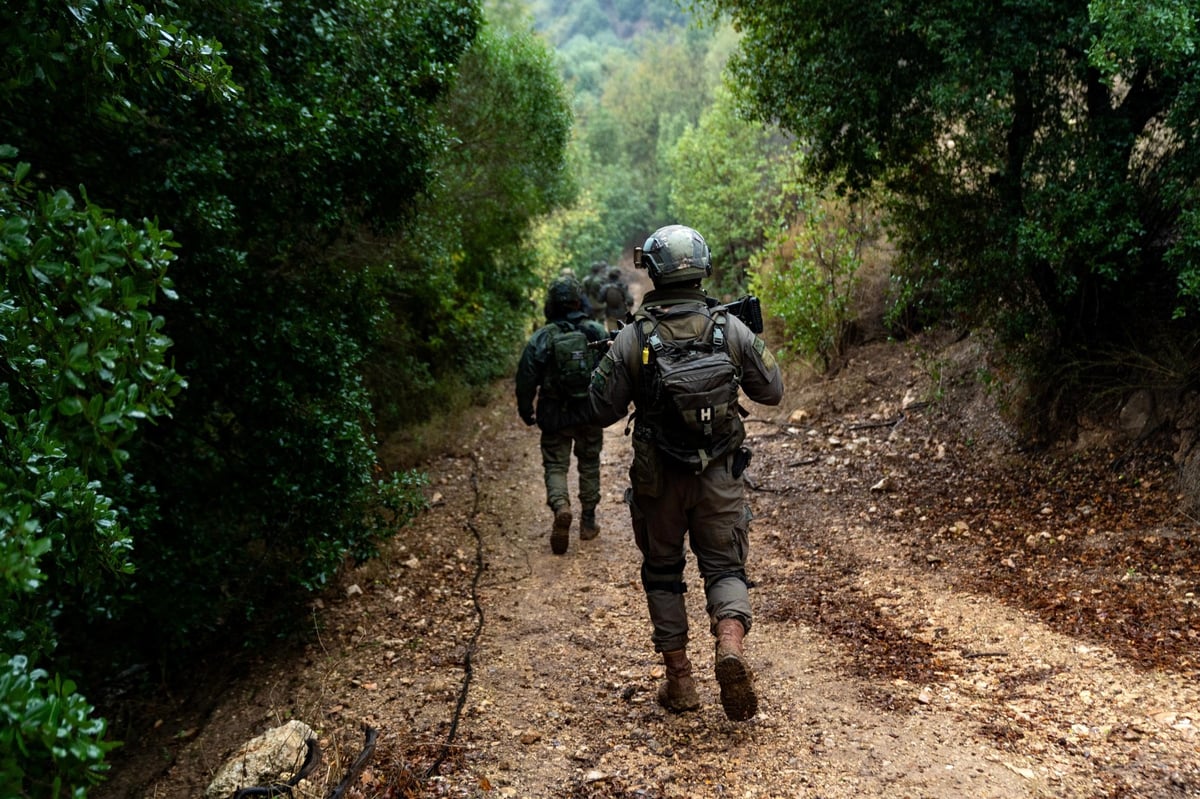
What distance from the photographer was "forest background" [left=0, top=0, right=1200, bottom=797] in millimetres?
2332

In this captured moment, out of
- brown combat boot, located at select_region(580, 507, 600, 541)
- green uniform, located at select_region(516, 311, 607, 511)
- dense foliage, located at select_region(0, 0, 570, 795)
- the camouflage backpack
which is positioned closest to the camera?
dense foliage, located at select_region(0, 0, 570, 795)

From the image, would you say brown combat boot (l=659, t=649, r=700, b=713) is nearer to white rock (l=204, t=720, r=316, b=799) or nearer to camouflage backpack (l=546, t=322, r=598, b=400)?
white rock (l=204, t=720, r=316, b=799)

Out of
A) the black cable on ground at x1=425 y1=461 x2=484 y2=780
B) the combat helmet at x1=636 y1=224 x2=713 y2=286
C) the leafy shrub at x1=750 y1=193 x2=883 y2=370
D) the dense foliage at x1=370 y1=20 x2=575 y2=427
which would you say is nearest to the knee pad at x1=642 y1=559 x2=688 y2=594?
the black cable on ground at x1=425 y1=461 x2=484 y2=780

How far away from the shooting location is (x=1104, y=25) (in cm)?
466

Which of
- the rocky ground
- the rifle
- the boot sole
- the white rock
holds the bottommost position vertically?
the rocky ground

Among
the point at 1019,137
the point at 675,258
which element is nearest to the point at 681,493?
the point at 675,258

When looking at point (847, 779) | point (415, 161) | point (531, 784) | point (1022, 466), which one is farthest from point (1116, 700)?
point (415, 161)

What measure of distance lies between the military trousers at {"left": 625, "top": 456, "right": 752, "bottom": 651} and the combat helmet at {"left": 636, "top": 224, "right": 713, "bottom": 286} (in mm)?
918

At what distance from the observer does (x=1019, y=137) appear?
5.89 meters

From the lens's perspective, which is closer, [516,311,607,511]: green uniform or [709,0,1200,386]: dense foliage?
[709,0,1200,386]: dense foliage

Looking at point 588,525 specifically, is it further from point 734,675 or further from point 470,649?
point 734,675

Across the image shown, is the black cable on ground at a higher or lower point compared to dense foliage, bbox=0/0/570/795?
lower

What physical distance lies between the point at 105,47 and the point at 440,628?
13.8ft

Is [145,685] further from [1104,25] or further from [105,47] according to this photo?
[1104,25]
